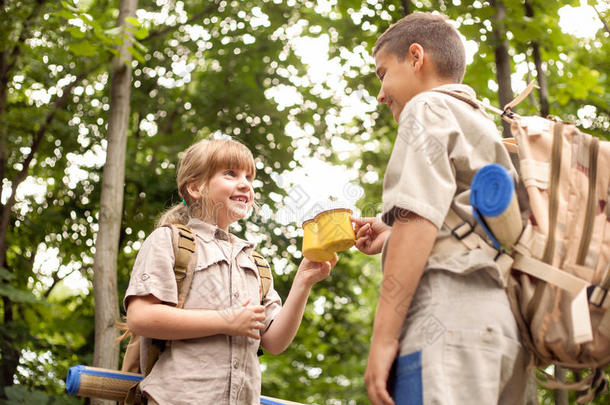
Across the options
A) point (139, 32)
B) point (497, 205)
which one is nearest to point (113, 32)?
point (139, 32)

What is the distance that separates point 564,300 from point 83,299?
6.16 metres

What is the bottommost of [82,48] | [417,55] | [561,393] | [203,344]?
[561,393]

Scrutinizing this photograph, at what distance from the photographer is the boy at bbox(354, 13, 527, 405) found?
5.32 ft

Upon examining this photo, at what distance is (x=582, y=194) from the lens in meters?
1.75

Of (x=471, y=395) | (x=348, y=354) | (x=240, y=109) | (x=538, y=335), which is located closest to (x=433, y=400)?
(x=471, y=395)

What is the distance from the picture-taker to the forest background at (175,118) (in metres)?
4.95

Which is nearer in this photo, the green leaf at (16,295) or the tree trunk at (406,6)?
the green leaf at (16,295)

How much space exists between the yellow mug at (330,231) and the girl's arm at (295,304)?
1.08ft

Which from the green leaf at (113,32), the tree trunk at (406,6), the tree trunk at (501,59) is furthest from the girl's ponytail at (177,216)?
the tree trunk at (406,6)

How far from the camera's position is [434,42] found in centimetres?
217

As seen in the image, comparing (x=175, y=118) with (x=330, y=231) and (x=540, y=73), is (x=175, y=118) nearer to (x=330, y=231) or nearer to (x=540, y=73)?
(x=540, y=73)

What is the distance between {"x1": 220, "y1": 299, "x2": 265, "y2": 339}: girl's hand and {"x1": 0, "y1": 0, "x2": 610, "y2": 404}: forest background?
2.31 metres

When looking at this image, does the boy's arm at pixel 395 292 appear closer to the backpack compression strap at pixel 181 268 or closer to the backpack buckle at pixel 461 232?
the backpack buckle at pixel 461 232

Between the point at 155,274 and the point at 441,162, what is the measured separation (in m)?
1.12
